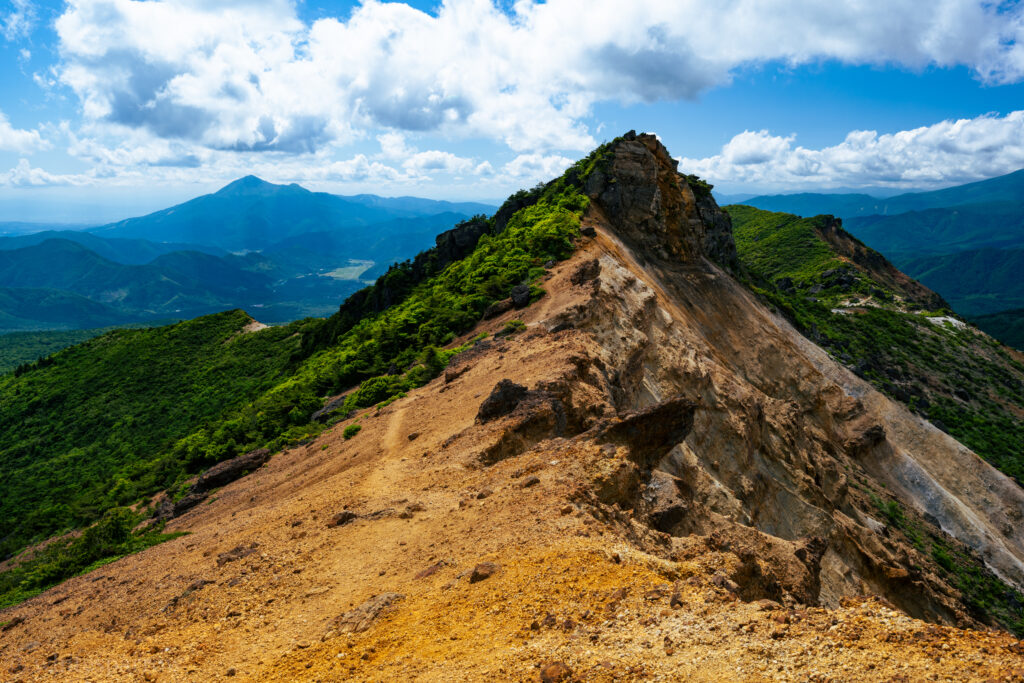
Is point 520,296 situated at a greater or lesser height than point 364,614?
greater

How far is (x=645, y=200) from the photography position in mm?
43938

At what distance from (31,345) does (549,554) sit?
175 metres

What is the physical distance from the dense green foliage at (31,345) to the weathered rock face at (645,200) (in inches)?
4756

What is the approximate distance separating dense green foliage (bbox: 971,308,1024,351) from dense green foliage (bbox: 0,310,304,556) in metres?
187

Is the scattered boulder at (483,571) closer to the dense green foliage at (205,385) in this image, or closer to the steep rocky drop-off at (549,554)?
the steep rocky drop-off at (549,554)

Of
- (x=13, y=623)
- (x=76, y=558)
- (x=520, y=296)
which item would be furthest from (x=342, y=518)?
(x=520, y=296)

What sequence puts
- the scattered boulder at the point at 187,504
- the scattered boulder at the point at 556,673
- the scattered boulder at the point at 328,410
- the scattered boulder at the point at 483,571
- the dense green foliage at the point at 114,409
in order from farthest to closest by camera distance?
the dense green foliage at the point at 114,409 → the scattered boulder at the point at 328,410 → the scattered boulder at the point at 187,504 → the scattered boulder at the point at 483,571 → the scattered boulder at the point at 556,673

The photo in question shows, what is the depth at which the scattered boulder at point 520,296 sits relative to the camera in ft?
103

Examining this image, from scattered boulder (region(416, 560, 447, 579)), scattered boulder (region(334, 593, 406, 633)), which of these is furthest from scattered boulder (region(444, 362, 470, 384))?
scattered boulder (region(334, 593, 406, 633))

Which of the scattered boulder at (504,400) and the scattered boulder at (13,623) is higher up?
the scattered boulder at (504,400)

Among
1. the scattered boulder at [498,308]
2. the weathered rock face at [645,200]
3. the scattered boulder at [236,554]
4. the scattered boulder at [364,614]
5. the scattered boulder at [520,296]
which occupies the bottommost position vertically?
the scattered boulder at [236,554]

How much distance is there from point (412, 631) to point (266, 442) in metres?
23.3

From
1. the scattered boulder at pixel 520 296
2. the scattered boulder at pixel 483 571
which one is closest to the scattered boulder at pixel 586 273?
the scattered boulder at pixel 520 296

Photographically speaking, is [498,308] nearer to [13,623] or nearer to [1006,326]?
[13,623]
